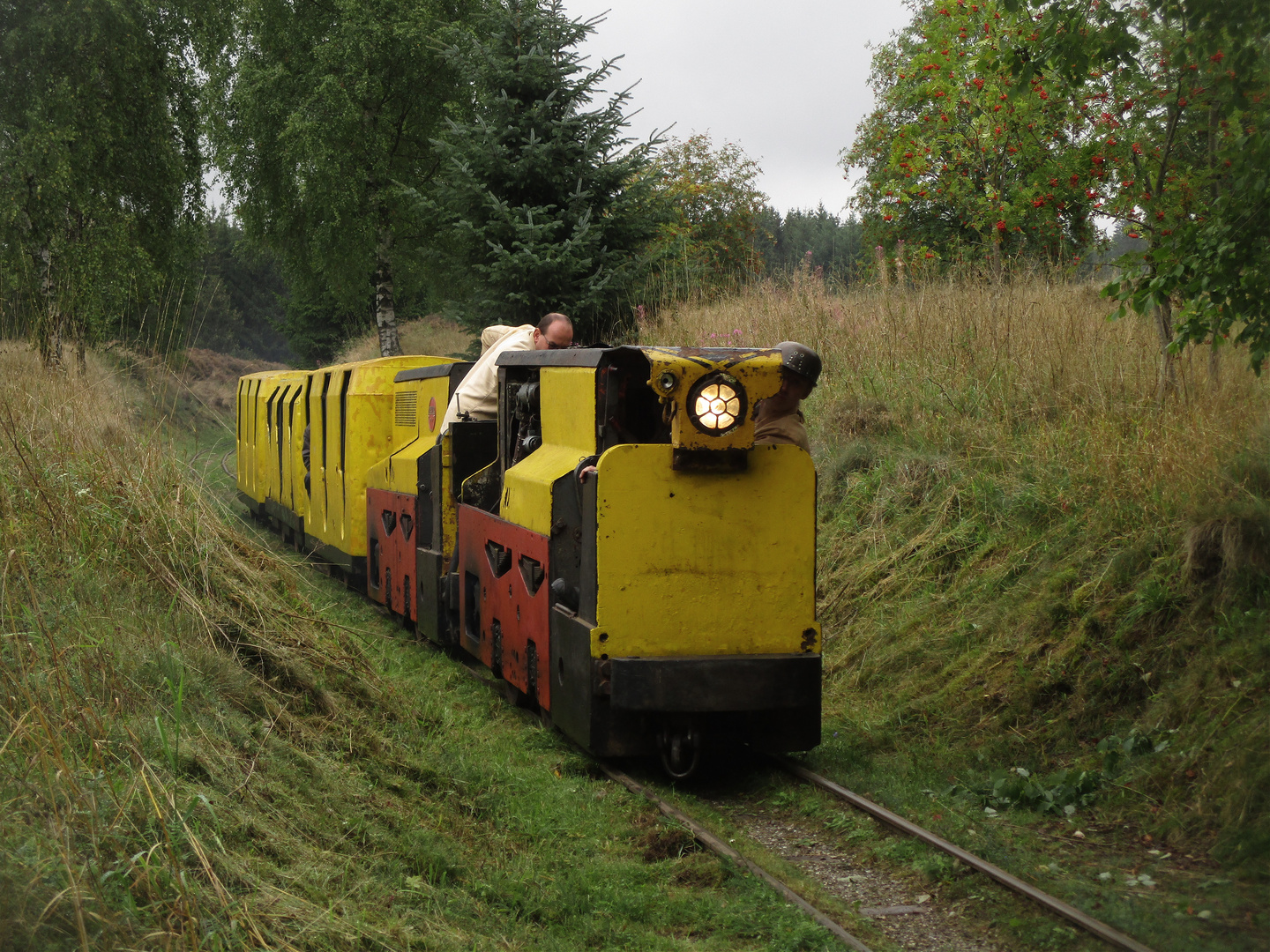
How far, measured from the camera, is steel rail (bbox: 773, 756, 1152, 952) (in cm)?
438

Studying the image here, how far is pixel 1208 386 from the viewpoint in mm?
8047

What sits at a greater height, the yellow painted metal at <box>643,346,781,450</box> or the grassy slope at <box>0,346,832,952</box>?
the yellow painted metal at <box>643,346,781,450</box>

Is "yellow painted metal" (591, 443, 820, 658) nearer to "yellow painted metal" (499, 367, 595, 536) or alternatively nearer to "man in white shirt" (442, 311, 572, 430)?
"yellow painted metal" (499, 367, 595, 536)

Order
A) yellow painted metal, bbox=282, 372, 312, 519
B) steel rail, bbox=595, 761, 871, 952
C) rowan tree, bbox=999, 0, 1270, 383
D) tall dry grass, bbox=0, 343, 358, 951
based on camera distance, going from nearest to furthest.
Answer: tall dry grass, bbox=0, 343, 358, 951 → steel rail, bbox=595, 761, 871, 952 → rowan tree, bbox=999, 0, 1270, 383 → yellow painted metal, bbox=282, 372, 312, 519

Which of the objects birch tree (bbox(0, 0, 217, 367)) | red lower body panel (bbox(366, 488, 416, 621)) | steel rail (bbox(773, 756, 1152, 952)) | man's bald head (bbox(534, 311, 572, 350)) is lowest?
steel rail (bbox(773, 756, 1152, 952))

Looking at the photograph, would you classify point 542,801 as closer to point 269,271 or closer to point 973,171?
point 973,171

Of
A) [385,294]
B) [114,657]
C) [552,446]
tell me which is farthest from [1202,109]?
[385,294]

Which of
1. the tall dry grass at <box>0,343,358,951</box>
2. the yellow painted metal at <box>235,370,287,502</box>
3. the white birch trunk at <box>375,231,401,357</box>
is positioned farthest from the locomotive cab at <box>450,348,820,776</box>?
the white birch trunk at <box>375,231,401,357</box>

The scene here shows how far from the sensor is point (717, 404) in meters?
5.95

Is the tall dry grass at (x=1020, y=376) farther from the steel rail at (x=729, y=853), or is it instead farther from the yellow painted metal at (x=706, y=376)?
the steel rail at (x=729, y=853)

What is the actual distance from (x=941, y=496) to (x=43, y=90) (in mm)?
20966

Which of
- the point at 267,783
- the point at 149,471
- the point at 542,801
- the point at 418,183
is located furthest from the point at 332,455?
the point at 418,183

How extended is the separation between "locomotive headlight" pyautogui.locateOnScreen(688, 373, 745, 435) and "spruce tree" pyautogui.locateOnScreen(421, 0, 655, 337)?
10.2 metres

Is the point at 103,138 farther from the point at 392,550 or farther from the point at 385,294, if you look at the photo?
the point at 392,550
